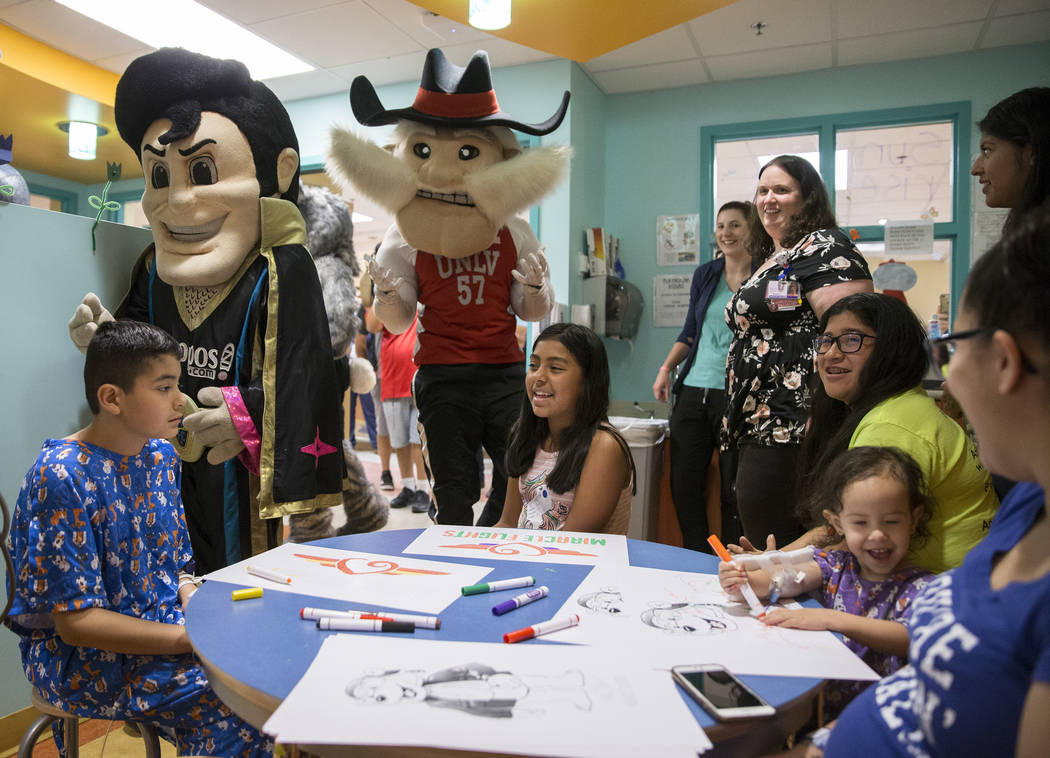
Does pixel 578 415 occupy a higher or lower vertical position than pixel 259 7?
lower

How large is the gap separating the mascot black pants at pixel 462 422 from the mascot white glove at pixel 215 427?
0.55 metres

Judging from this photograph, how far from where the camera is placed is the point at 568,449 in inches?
70.6

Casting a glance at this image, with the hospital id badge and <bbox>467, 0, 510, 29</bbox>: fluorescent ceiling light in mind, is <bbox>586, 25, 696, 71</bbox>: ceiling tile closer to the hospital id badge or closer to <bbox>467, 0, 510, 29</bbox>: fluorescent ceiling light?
<bbox>467, 0, 510, 29</bbox>: fluorescent ceiling light

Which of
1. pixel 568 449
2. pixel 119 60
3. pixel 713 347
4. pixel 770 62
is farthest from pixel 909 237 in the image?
pixel 119 60

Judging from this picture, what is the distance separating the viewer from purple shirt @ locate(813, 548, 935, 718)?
1134mm

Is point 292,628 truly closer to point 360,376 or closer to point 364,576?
point 364,576

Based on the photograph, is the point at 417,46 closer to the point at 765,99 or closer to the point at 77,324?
the point at 765,99

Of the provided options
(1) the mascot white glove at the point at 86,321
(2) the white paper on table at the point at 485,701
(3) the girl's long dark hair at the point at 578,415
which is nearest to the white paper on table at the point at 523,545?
(3) the girl's long dark hair at the point at 578,415

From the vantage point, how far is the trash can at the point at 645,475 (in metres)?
3.32

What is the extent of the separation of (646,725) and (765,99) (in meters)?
4.52

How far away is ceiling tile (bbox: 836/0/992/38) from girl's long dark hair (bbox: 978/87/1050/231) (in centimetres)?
236

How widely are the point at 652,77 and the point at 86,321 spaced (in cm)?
364

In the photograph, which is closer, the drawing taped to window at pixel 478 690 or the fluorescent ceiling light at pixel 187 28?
the drawing taped to window at pixel 478 690

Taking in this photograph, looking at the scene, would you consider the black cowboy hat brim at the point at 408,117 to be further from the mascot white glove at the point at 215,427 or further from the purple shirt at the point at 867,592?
the purple shirt at the point at 867,592
